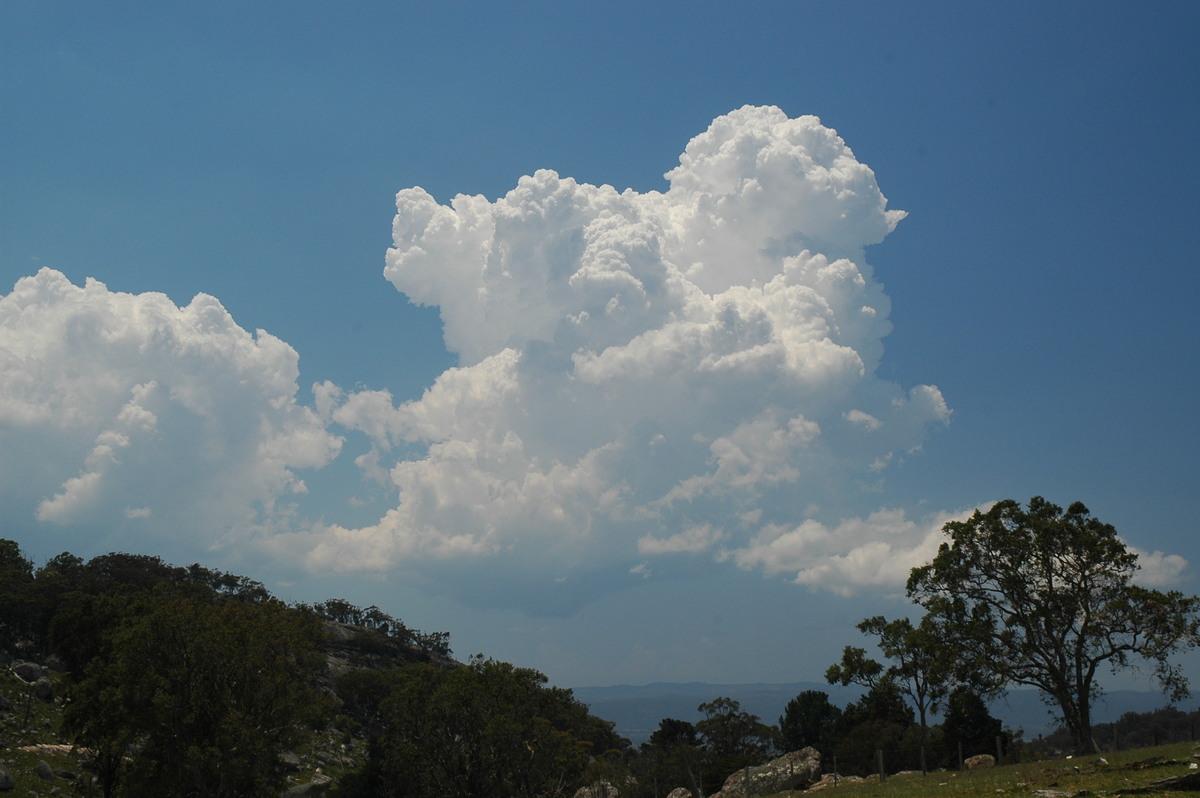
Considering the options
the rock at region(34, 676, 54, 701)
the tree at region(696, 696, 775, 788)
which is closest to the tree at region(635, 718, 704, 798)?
the tree at region(696, 696, 775, 788)

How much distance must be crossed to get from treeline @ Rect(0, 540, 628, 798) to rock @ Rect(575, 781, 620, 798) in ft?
8.95

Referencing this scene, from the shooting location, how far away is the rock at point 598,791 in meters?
59.7

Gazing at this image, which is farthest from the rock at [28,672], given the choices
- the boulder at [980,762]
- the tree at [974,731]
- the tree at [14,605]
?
the tree at [974,731]

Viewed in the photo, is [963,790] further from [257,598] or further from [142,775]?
[257,598]

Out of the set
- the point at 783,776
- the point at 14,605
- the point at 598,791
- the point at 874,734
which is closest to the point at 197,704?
the point at 598,791

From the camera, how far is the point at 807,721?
114 m

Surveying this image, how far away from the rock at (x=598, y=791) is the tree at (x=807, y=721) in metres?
52.8

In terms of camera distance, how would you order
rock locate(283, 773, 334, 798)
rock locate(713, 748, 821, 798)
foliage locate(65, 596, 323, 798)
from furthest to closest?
rock locate(713, 748, 821, 798) < rock locate(283, 773, 334, 798) < foliage locate(65, 596, 323, 798)

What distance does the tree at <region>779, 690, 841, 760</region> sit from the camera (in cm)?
11125

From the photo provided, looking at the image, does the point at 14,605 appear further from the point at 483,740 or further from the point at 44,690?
the point at 483,740

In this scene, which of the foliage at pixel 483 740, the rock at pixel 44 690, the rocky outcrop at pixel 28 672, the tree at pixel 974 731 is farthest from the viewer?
the tree at pixel 974 731

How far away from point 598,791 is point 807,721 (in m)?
62.9

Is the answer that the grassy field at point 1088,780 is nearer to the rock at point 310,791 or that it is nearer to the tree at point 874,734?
the tree at point 874,734

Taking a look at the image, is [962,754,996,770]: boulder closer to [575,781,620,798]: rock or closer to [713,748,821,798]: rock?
[713,748,821,798]: rock
